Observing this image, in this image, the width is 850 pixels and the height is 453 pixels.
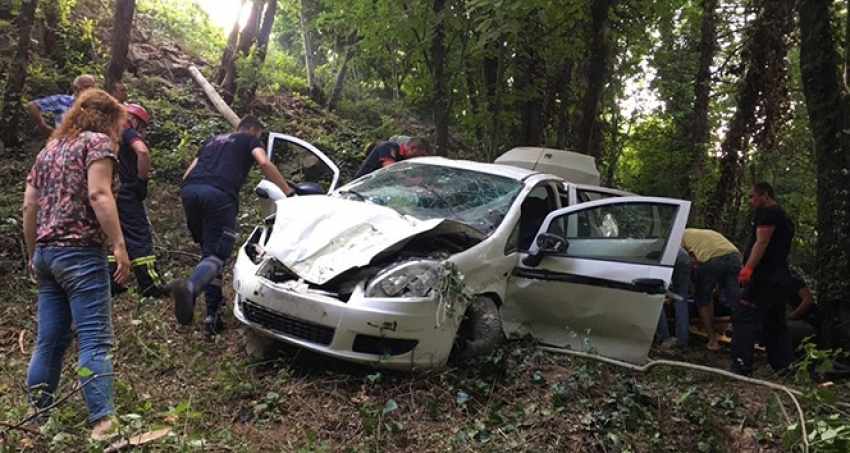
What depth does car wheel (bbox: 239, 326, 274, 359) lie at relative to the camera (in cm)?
432

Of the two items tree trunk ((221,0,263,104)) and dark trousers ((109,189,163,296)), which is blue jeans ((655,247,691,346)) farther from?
tree trunk ((221,0,263,104))

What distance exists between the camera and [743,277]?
559 centimetres

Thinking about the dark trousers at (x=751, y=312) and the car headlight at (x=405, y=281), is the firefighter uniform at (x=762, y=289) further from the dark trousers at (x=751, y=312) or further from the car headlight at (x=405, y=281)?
the car headlight at (x=405, y=281)

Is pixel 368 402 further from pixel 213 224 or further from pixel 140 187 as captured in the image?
pixel 140 187

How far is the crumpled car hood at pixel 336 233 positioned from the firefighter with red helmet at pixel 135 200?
161cm

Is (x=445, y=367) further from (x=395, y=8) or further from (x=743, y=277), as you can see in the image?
(x=395, y=8)

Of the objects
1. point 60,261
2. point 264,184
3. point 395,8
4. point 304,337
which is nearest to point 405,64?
point 395,8

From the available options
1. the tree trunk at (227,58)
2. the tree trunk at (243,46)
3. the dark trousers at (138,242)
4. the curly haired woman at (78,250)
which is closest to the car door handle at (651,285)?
the curly haired woman at (78,250)

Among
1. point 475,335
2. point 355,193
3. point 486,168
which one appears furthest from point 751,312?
point 355,193

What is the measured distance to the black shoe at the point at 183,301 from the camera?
15.0 ft

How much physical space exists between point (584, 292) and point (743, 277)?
1778mm

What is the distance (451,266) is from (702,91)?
9.71 m

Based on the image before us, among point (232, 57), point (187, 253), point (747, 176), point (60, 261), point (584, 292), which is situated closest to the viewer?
point (60, 261)

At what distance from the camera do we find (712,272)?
6.46m
